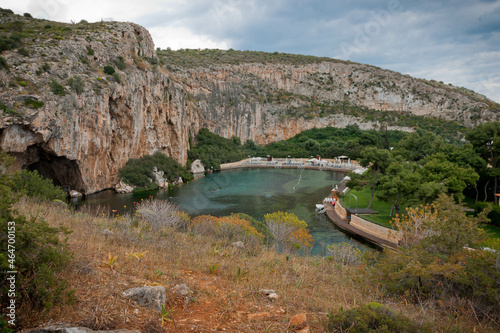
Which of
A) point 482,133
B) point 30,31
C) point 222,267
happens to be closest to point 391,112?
point 482,133

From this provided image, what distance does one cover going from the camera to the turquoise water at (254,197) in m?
22.0

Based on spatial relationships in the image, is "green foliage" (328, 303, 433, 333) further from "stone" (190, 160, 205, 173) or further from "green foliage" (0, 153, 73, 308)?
"stone" (190, 160, 205, 173)

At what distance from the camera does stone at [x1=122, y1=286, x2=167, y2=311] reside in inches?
140

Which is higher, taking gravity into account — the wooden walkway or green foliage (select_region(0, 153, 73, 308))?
green foliage (select_region(0, 153, 73, 308))

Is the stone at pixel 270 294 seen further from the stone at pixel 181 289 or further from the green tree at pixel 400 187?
the green tree at pixel 400 187

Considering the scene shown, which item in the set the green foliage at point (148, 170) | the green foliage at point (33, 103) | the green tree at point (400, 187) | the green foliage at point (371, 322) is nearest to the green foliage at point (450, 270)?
the green foliage at point (371, 322)

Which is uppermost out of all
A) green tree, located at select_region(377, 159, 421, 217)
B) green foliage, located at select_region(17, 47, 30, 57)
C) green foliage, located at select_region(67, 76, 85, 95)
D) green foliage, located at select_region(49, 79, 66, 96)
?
green foliage, located at select_region(17, 47, 30, 57)

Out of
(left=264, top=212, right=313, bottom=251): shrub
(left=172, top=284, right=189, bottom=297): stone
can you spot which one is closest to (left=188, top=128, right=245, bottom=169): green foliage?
(left=264, top=212, right=313, bottom=251): shrub

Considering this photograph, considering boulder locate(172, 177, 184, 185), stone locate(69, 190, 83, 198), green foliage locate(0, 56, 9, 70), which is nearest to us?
green foliage locate(0, 56, 9, 70)

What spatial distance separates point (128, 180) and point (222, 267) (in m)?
28.6

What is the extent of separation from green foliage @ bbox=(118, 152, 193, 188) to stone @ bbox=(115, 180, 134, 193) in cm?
44

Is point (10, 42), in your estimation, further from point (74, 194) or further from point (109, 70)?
point (74, 194)

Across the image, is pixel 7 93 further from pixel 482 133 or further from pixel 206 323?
pixel 482 133

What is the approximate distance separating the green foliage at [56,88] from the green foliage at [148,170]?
10.3 meters
